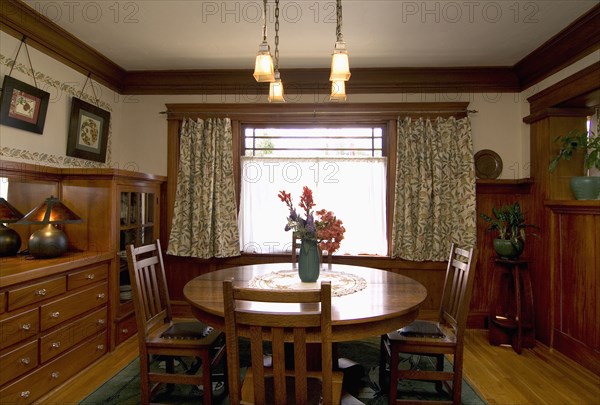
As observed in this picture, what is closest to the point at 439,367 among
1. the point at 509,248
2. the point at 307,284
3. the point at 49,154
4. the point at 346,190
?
the point at 307,284

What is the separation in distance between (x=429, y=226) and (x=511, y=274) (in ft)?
2.52

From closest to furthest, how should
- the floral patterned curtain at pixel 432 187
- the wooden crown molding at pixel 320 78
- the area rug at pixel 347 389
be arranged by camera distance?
the area rug at pixel 347 389
the wooden crown molding at pixel 320 78
the floral patterned curtain at pixel 432 187

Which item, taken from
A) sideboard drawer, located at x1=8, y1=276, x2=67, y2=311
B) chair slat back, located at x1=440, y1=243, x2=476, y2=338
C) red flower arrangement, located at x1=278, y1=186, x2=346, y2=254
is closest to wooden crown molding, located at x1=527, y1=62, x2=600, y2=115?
chair slat back, located at x1=440, y1=243, x2=476, y2=338

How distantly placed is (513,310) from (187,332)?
268 centimetres

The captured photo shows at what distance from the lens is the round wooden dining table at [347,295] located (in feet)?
5.25

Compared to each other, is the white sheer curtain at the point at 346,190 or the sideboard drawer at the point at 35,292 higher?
the white sheer curtain at the point at 346,190

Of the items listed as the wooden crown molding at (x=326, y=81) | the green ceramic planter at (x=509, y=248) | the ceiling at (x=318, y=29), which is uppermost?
the ceiling at (x=318, y=29)

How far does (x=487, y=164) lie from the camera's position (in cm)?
351

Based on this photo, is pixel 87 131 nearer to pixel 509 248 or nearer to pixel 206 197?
pixel 206 197

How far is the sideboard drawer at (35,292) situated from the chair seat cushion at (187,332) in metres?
0.78

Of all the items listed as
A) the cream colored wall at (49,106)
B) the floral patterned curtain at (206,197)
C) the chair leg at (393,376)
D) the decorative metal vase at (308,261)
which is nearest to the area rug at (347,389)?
the chair leg at (393,376)

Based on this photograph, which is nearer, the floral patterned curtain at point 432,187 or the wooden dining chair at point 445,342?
the wooden dining chair at point 445,342

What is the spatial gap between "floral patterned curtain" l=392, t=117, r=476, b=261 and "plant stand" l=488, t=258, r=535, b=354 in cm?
47

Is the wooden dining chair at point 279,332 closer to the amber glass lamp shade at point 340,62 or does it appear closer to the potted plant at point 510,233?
the amber glass lamp shade at point 340,62
